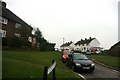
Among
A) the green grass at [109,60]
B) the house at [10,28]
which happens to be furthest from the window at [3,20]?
the green grass at [109,60]

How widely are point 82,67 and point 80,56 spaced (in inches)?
93.8

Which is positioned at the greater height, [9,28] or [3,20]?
[3,20]

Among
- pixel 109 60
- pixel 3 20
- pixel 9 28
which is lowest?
pixel 109 60

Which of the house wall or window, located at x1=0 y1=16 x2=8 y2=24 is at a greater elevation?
window, located at x1=0 y1=16 x2=8 y2=24

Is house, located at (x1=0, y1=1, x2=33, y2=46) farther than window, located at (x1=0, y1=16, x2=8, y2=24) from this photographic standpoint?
No

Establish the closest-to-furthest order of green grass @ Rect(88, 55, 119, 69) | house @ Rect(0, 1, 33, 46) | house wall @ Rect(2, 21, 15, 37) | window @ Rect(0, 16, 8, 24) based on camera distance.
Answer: green grass @ Rect(88, 55, 119, 69)
house @ Rect(0, 1, 33, 46)
window @ Rect(0, 16, 8, 24)
house wall @ Rect(2, 21, 15, 37)

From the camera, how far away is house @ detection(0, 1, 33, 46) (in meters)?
42.8

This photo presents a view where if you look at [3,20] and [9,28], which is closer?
[3,20]

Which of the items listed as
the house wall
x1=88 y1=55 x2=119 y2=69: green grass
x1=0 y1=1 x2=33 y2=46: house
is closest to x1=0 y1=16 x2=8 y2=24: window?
x1=0 y1=1 x2=33 y2=46: house

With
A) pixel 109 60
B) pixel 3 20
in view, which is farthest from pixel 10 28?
pixel 109 60

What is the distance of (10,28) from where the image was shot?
4816 centimetres

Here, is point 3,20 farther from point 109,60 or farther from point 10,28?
point 109,60

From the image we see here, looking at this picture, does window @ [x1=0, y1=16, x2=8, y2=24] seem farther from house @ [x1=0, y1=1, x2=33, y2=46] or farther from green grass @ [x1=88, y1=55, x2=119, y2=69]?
green grass @ [x1=88, y1=55, x2=119, y2=69]

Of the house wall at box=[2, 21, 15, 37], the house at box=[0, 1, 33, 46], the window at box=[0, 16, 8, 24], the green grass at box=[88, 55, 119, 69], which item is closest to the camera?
the green grass at box=[88, 55, 119, 69]
